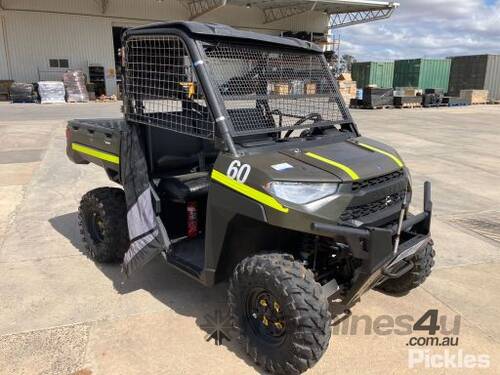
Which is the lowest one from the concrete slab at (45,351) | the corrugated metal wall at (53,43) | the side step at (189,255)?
the concrete slab at (45,351)

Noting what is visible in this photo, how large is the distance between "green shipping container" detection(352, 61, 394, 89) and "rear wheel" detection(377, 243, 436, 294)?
2994 centimetres

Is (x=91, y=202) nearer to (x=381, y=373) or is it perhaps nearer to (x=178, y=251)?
(x=178, y=251)

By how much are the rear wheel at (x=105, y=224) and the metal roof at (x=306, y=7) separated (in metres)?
22.1

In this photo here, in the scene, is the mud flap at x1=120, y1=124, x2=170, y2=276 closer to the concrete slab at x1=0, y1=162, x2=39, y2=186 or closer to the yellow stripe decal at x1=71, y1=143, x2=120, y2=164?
the yellow stripe decal at x1=71, y1=143, x2=120, y2=164

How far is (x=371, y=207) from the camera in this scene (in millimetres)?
2734

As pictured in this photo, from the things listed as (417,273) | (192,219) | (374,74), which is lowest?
(417,273)

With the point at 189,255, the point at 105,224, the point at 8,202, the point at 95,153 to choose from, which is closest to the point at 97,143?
the point at 95,153

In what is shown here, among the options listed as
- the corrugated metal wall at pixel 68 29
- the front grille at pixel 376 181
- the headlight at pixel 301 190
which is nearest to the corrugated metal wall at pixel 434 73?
the corrugated metal wall at pixel 68 29

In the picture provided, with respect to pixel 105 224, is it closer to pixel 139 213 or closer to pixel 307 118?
pixel 139 213

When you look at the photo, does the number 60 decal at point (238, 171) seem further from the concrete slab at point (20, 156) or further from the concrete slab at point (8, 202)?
the concrete slab at point (20, 156)

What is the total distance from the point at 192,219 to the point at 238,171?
1.04 m

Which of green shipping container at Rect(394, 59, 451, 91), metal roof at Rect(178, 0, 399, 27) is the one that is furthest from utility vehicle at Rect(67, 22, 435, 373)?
green shipping container at Rect(394, 59, 451, 91)

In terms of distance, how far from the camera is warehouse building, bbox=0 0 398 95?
24344 mm

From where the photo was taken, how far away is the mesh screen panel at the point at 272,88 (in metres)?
2.95
